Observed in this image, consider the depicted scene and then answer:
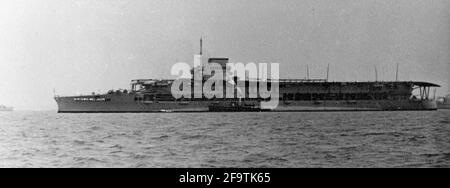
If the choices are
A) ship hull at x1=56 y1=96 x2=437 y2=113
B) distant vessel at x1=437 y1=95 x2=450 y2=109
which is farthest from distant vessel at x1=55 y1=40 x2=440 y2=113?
distant vessel at x1=437 y1=95 x2=450 y2=109

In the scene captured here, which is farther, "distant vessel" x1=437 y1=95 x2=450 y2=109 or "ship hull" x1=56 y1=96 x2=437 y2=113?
"distant vessel" x1=437 y1=95 x2=450 y2=109

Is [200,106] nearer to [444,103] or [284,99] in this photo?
[284,99]

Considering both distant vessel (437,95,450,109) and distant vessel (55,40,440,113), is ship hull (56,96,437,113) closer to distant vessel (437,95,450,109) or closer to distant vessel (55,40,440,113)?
distant vessel (55,40,440,113)

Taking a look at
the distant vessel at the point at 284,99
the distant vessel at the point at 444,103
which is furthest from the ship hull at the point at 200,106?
the distant vessel at the point at 444,103

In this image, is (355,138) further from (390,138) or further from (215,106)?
(215,106)

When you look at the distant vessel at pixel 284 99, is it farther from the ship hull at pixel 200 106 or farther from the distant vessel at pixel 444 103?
the distant vessel at pixel 444 103
